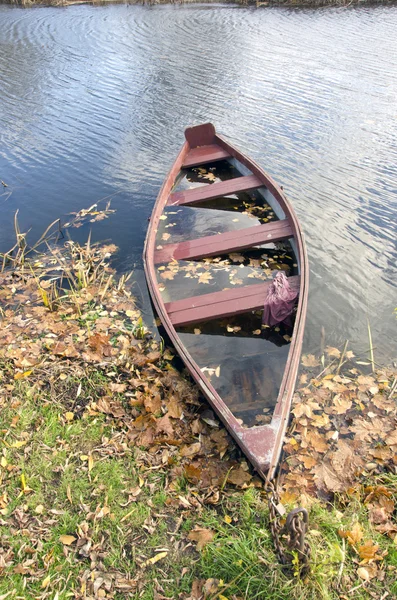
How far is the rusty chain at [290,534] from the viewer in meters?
3.06

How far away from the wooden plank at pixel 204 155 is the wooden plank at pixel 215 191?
3.89ft

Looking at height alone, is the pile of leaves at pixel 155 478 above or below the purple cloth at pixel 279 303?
below

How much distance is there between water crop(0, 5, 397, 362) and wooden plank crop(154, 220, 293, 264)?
26.9 inches

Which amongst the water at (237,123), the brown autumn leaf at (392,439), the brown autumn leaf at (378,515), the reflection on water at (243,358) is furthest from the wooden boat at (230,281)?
the brown autumn leaf at (392,439)

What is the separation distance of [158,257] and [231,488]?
13.0ft

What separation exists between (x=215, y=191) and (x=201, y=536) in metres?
6.10

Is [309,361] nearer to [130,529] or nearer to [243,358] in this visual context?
[243,358]

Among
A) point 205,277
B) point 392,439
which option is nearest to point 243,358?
point 205,277

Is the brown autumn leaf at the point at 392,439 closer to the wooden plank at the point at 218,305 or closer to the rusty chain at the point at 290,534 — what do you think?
the rusty chain at the point at 290,534

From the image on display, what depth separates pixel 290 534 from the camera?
10.2 feet

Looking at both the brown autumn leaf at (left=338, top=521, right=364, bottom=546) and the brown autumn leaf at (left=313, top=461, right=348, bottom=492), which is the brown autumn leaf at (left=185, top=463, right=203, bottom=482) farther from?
the brown autumn leaf at (left=338, top=521, right=364, bottom=546)

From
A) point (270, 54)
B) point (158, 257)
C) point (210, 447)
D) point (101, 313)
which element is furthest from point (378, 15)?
point (210, 447)

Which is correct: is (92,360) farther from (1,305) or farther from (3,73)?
(3,73)

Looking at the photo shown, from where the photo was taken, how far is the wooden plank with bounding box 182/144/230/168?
949cm
